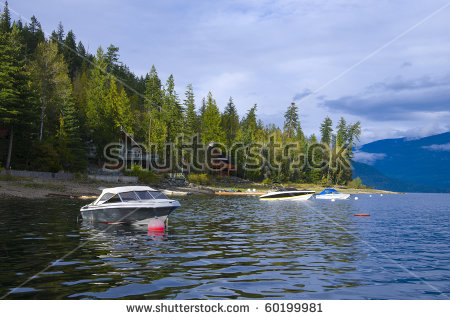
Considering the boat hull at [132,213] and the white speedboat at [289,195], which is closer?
the boat hull at [132,213]

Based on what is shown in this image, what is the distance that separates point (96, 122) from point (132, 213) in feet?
206

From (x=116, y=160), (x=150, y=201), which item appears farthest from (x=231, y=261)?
(x=116, y=160)

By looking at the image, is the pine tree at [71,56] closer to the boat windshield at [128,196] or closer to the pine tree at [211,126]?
the pine tree at [211,126]

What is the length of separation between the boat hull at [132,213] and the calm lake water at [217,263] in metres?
0.65

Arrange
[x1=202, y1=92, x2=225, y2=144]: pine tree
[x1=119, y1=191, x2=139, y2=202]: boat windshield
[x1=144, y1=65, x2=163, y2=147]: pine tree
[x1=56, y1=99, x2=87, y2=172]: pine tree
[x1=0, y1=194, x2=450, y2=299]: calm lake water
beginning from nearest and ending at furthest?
[x1=0, y1=194, x2=450, y2=299]: calm lake water, [x1=119, y1=191, x2=139, y2=202]: boat windshield, [x1=56, y1=99, x2=87, y2=172]: pine tree, [x1=144, y1=65, x2=163, y2=147]: pine tree, [x1=202, y1=92, x2=225, y2=144]: pine tree

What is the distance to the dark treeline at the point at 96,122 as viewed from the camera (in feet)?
173

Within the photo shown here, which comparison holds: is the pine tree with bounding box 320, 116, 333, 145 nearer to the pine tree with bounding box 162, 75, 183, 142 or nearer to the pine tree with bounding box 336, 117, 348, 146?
the pine tree with bounding box 336, 117, 348, 146

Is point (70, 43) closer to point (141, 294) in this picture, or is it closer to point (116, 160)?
point (116, 160)

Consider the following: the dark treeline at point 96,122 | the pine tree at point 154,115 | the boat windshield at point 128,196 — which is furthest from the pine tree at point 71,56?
the boat windshield at point 128,196

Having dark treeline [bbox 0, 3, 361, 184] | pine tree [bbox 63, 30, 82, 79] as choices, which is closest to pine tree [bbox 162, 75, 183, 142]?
dark treeline [bbox 0, 3, 361, 184]

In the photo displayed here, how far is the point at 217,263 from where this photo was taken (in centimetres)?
1268

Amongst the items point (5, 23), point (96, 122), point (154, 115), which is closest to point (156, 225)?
point (96, 122)

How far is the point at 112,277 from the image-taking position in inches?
412
